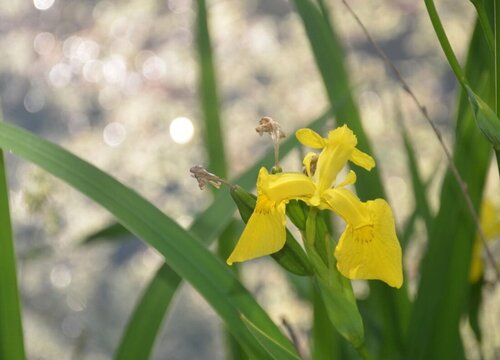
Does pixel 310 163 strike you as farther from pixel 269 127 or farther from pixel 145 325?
pixel 145 325

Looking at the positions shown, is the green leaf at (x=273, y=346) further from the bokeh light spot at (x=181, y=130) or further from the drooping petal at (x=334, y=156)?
the bokeh light spot at (x=181, y=130)

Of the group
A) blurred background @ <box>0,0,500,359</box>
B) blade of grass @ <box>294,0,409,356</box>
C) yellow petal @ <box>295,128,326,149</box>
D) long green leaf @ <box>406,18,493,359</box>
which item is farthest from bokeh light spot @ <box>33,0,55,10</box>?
yellow petal @ <box>295,128,326,149</box>

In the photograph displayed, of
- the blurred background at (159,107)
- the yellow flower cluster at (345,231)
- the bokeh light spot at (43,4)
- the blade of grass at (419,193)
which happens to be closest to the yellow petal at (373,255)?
the yellow flower cluster at (345,231)

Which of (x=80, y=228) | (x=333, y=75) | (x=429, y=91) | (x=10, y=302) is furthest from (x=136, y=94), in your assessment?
(x=10, y=302)

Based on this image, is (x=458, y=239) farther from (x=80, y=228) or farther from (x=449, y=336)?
(x=80, y=228)

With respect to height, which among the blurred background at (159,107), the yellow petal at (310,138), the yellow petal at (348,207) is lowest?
the blurred background at (159,107)

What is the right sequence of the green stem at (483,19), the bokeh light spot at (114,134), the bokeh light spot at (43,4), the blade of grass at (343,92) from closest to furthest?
the green stem at (483,19)
the blade of grass at (343,92)
the bokeh light spot at (114,134)
the bokeh light spot at (43,4)

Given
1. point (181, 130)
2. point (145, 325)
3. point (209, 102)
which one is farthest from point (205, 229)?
point (181, 130)
